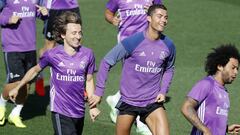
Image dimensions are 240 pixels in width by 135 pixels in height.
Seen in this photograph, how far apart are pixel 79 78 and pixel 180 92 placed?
15.5 ft

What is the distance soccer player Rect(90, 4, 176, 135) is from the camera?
29.8ft

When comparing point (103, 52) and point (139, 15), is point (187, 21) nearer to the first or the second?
point (103, 52)

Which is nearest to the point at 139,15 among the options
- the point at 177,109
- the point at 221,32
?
the point at 177,109

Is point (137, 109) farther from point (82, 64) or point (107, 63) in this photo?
point (82, 64)

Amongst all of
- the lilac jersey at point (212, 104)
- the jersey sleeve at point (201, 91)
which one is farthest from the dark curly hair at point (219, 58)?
the jersey sleeve at point (201, 91)

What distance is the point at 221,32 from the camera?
18.1 m

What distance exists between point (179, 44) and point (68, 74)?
843 cm

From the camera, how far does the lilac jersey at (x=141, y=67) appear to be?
9.05m

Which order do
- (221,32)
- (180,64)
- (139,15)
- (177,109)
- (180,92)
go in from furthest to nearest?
(221,32), (180,64), (180,92), (177,109), (139,15)

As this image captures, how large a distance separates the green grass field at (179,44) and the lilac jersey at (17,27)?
1236 millimetres

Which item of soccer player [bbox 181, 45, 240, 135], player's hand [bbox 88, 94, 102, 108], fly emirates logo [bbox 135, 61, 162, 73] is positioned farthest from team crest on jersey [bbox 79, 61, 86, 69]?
soccer player [bbox 181, 45, 240, 135]

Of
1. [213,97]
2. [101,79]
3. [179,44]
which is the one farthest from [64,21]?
[179,44]

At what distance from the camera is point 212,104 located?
7.78 meters

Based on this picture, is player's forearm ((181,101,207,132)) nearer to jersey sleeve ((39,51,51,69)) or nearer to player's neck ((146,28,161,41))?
player's neck ((146,28,161,41))
